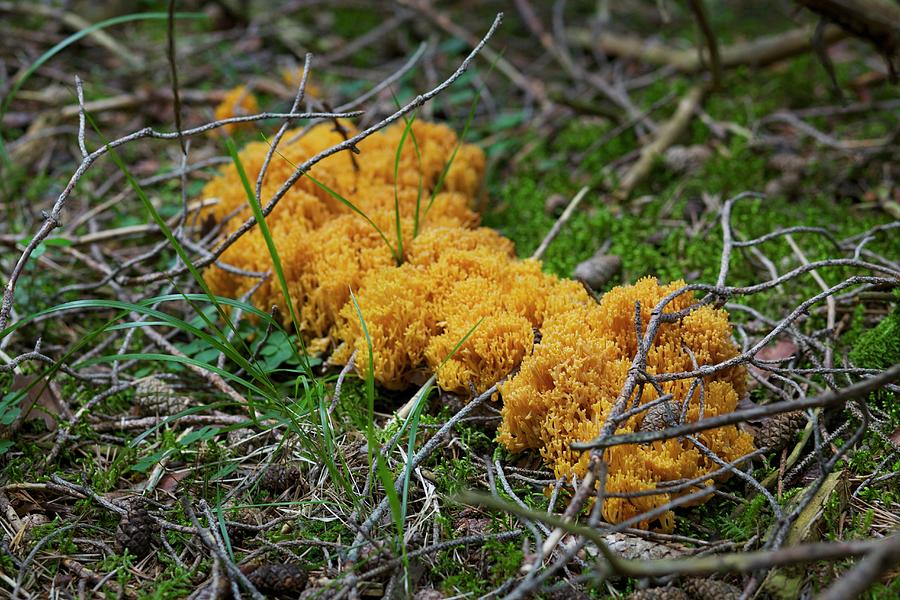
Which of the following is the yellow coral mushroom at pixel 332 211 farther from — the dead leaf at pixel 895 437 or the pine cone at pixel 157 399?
the dead leaf at pixel 895 437

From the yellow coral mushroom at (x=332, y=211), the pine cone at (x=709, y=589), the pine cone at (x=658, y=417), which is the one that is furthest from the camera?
the yellow coral mushroom at (x=332, y=211)

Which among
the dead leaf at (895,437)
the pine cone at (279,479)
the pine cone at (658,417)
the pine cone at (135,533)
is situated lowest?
the dead leaf at (895,437)

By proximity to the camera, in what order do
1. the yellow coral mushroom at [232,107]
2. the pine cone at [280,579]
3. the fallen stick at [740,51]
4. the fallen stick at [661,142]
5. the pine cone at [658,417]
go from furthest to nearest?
the fallen stick at [740,51]
the yellow coral mushroom at [232,107]
the fallen stick at [661,142]
the pine cone at [658,417]
the pine cone at [280,579]

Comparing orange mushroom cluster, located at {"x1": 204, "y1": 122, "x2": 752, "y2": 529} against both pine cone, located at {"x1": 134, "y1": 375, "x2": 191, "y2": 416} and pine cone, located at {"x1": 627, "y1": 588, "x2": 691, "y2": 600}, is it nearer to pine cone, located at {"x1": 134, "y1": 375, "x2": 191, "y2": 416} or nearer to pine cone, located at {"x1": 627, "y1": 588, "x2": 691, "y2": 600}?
pine cone, located at {"x1": 627, "y1": 588, "x2": 691, "y2": 600}

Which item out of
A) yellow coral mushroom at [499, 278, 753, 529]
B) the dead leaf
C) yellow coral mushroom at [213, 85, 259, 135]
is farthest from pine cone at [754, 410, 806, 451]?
yellow coral mushroom at [213, 85, 259, 135]

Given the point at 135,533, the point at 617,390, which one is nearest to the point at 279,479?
the point at 135,533

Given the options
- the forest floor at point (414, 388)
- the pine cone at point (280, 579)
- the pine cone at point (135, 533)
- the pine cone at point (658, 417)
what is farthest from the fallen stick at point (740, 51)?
the pine cone at point (135, 533)

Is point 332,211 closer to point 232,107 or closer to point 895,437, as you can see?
point 232,107

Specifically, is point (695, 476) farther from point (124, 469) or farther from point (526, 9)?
point (526, 9)
